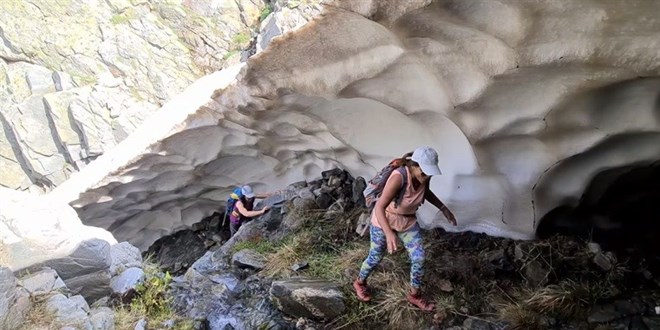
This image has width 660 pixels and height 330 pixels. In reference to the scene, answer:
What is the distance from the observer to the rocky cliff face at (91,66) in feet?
81.4

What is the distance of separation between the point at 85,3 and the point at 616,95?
28.5m

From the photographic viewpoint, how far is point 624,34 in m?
3.22

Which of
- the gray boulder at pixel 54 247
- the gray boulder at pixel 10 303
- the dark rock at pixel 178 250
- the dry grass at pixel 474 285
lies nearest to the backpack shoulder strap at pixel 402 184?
the dry grass at pixel 474 285

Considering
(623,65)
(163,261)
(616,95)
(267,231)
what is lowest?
(163,261)

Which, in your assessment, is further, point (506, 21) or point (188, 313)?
point (188, 313)

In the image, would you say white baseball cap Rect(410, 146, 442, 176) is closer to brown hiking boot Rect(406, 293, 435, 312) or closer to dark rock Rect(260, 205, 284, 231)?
brown hiking boot Rect(406, 293, 435, 312)

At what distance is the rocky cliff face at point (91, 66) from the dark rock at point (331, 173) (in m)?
18.0

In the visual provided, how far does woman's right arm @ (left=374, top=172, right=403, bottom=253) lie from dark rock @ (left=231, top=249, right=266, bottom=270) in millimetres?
2435

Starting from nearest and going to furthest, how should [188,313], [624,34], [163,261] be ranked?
[624,34] → [188,313] → [163,261]

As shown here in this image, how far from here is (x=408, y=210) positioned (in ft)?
12.3

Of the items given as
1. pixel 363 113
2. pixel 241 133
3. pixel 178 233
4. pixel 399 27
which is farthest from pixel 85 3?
pixel 399 27

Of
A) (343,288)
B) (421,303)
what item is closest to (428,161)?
(421,303)

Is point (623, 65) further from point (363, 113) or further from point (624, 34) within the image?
point (363, 113)

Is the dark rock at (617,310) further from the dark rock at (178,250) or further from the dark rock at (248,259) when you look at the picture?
the dark rock at (178,250)
